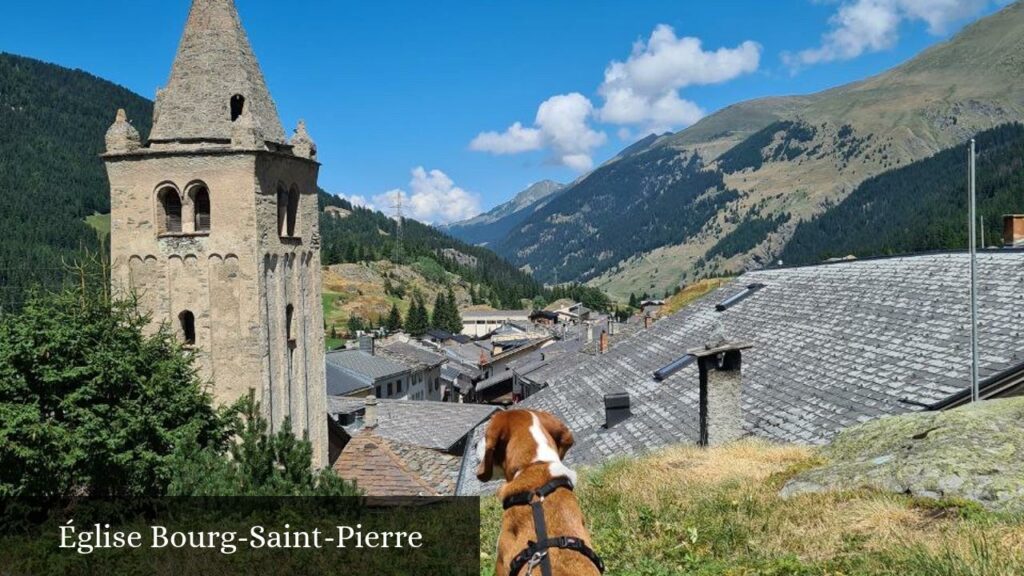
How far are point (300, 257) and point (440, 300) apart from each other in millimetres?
121841

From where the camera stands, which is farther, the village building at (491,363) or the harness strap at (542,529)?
the village building at (491,363)

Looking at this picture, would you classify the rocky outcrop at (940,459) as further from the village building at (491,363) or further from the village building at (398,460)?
the village building at (491,363)

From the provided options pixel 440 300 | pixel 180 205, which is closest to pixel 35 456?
pixel 180 205

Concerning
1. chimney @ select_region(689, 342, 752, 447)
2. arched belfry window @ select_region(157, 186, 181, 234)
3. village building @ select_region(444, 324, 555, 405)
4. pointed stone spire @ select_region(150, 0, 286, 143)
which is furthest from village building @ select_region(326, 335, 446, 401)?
chimney @ select_region(689, 342, 752, 447)

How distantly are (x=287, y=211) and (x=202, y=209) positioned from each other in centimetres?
309

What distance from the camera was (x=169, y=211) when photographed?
86.3ft

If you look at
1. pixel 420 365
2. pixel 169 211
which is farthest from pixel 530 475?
pixel 420 365

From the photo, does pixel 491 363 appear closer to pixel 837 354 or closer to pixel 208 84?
pixel 208 84

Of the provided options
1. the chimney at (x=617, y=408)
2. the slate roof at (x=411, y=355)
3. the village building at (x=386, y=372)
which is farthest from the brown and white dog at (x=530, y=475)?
the slate roof at (x=411, y=355)

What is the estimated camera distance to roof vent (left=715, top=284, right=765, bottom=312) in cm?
2683

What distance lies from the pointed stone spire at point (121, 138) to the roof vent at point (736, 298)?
2061 cm

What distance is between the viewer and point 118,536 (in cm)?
1140

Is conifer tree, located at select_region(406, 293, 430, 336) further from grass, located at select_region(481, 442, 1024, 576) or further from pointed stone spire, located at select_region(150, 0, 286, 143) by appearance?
grass, located at select_region(481, 442, 1024, 576)

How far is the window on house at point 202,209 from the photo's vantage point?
26.0 meters
